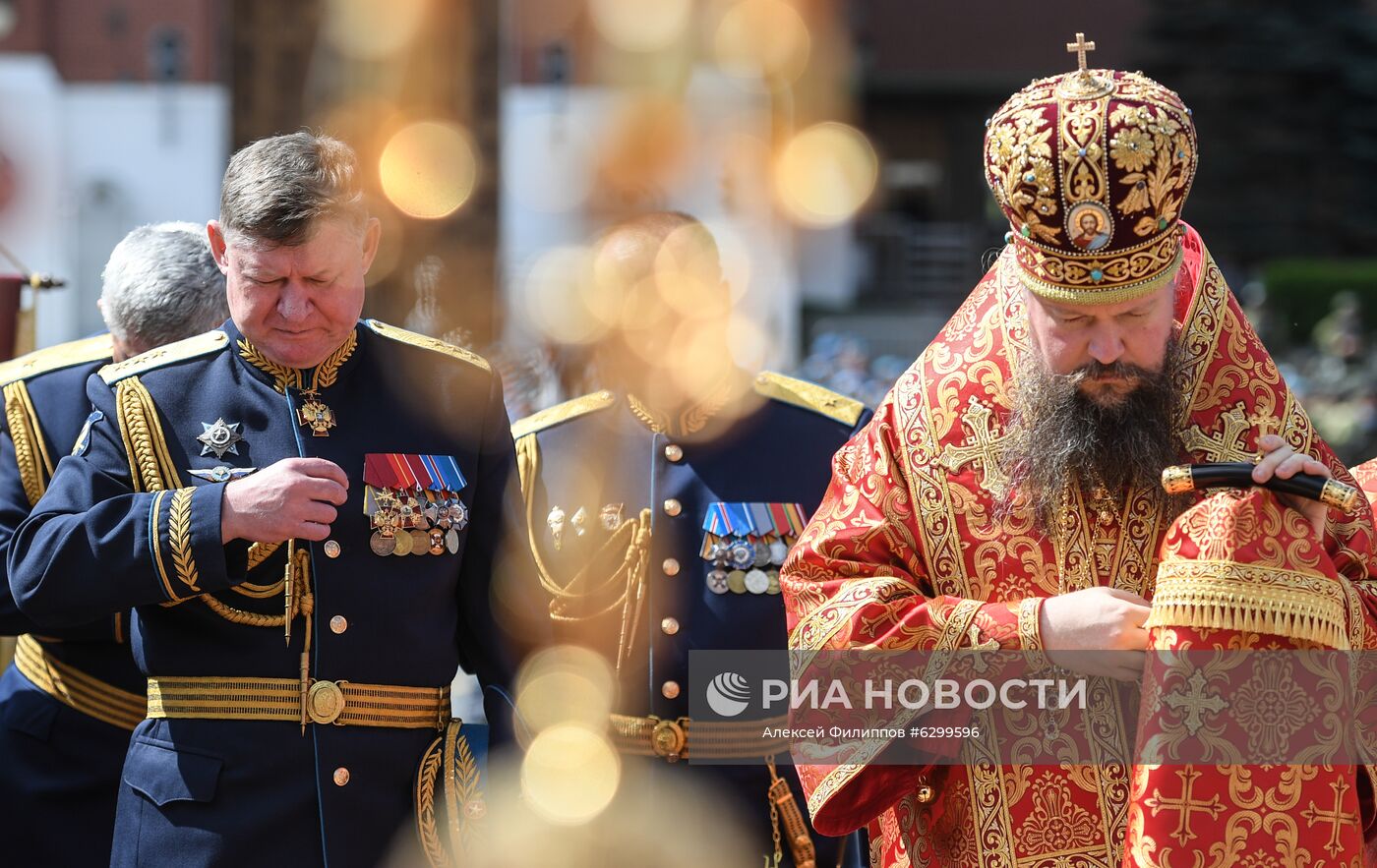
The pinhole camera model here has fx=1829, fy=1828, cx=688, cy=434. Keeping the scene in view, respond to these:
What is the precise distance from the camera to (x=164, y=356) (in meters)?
3.20

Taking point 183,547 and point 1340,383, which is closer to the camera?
point 183,547

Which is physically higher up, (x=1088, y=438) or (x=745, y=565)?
(x=1088, y=438)

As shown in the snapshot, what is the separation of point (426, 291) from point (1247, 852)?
12.0ft

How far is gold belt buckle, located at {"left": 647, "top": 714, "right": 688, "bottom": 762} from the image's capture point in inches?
152

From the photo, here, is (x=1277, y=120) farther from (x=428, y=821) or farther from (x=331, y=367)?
(x=428, y=821)

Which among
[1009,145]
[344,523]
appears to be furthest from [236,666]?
[1009,145]

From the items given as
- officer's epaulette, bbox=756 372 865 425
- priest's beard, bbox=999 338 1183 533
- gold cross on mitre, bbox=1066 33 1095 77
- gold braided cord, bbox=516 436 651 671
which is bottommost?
gold braided cord, bbox=516 436 651 671

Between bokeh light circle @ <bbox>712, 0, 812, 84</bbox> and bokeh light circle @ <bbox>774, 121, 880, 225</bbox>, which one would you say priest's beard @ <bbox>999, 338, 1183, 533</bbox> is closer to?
bokeh light circle @ <bbox>712, 0, 812, 84</bbox>

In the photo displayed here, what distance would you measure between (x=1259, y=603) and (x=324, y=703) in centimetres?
150

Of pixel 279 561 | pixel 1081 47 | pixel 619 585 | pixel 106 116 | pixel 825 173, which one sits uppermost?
pixel 1081 47

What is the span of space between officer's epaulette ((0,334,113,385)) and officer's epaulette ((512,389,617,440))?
0.91 metres

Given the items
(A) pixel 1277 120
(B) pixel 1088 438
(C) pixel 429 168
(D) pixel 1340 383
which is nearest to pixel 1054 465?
(B) pixel 1088 438

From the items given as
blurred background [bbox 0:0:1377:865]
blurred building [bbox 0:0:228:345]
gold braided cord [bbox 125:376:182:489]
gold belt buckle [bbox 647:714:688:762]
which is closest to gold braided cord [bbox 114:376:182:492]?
gold braided cord [bbox 125:376:182:489]

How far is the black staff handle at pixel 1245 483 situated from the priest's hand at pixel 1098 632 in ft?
0.62
